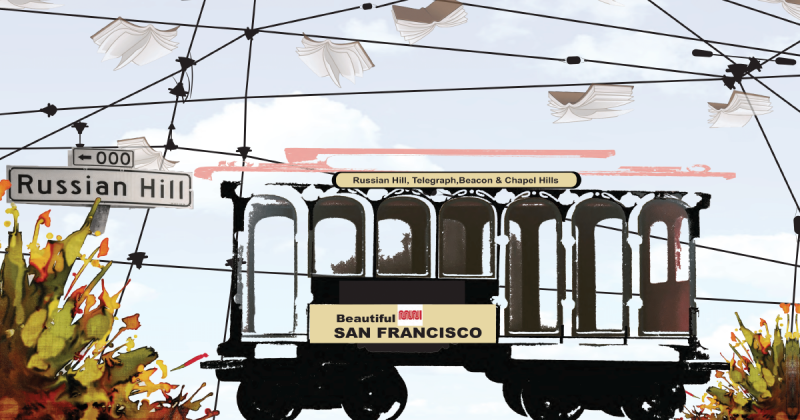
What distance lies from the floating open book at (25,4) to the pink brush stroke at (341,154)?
3463mm

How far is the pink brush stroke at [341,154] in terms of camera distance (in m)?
10.0

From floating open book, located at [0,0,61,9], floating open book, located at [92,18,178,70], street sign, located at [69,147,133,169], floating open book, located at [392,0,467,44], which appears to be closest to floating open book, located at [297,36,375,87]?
floating open book, located at [392,0,467,44]

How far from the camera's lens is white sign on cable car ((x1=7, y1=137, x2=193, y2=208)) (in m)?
8.59

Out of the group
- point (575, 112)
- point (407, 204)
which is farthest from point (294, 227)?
point (575, 112)

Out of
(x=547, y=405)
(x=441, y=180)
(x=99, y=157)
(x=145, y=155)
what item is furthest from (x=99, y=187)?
(x=547, y=405)

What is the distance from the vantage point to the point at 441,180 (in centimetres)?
1004

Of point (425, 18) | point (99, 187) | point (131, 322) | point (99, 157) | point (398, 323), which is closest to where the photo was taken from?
point (131, 322)

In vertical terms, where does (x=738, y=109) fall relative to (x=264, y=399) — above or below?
above

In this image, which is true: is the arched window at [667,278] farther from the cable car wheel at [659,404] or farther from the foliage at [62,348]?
the foliage at [62,348]

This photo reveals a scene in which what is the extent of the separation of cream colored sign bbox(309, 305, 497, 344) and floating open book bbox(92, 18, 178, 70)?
4.48m

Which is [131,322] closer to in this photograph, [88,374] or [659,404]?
[88,374]

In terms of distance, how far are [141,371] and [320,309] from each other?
4.98m

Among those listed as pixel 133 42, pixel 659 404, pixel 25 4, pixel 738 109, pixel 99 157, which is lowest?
pixel 659 404

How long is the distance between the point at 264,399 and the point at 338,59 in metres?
4.71
